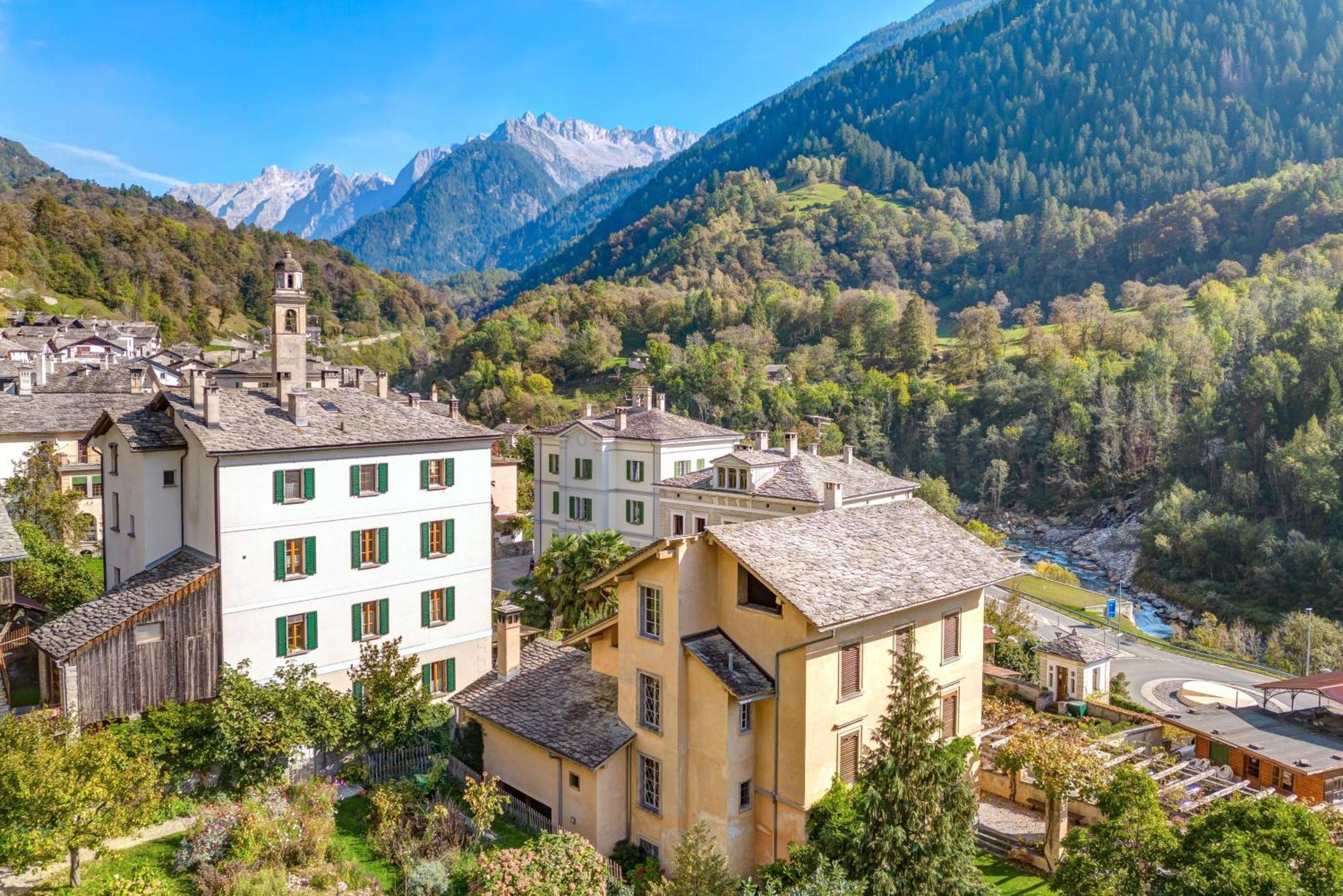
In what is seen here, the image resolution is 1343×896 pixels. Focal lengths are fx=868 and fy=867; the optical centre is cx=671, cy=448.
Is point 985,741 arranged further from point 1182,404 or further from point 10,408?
point 1182,404

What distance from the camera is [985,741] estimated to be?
89.8 ft

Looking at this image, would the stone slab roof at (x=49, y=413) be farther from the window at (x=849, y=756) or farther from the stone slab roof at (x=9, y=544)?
the window at (x=849, y=756)

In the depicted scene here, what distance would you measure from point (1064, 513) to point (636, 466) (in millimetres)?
67626

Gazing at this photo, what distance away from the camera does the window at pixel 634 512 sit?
162 ft

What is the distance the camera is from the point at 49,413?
48312 mm

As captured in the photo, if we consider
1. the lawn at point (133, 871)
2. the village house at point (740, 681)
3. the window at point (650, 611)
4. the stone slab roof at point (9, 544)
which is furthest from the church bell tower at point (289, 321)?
the window at point (650, 611)

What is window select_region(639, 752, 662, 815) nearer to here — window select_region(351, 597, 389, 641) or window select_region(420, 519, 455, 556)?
window select_region(351, 597, 389, 641)

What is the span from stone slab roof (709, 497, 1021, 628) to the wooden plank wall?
608 inches

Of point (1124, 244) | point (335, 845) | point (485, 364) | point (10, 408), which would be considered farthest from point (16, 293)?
point (1124, 244)

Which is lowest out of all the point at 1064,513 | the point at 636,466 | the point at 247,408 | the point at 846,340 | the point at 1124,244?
the point at 1064,513

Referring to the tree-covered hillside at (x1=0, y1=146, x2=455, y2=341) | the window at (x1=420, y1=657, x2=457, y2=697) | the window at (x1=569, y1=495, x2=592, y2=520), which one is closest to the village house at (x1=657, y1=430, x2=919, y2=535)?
the window at (x1=569, y1=495, x2=592, y2=520)

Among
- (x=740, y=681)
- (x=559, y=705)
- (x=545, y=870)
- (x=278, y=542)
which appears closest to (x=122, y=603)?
(x=278, y=542)

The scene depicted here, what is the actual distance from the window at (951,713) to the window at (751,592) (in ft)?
22.8

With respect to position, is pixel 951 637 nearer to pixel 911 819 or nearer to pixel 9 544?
pixel 911 819
